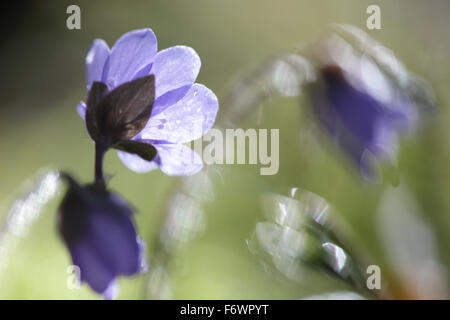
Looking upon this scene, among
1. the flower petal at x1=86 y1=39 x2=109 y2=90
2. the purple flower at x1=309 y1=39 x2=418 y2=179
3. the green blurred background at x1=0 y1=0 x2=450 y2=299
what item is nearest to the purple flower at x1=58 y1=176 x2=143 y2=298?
the flower petal at x1=86 y1=39 x2=109 y2=90

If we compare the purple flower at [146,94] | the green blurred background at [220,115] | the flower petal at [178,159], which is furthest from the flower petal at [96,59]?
the green blurred background at [220,115]

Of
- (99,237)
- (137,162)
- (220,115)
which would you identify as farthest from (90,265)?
→ (220,115)

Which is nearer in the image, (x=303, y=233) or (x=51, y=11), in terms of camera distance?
(x=303, y=233)

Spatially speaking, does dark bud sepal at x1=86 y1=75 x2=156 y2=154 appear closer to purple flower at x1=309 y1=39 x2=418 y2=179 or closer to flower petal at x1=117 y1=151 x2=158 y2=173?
flower petal at x1=117 y1=151 x2=158 y2=173

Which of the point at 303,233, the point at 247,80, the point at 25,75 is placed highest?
the point at 25,75

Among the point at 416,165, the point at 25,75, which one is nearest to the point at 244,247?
the point at 416,165

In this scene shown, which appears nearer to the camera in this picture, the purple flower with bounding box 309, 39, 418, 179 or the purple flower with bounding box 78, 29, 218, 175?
the purple flower with bounding box 78, 29, 218, 175
